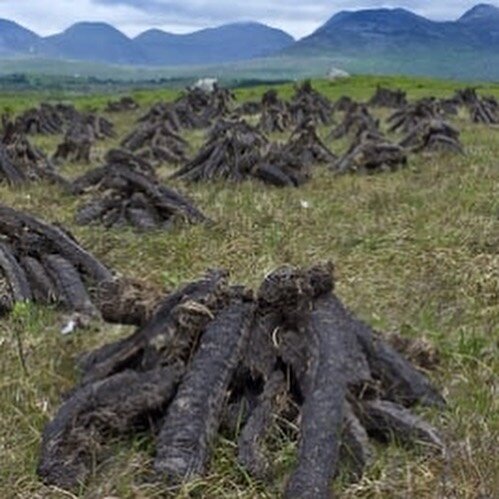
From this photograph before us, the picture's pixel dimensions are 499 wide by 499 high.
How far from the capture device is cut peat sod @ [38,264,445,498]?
5691 mm

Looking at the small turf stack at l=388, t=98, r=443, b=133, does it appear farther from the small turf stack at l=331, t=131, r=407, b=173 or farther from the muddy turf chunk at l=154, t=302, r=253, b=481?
the muddy turf chunk at l=154, t=302, r=253, b=481

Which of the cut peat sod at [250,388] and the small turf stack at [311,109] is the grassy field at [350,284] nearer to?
the cut peat sod at [250,388]

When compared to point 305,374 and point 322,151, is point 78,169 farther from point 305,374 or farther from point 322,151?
point 305,374

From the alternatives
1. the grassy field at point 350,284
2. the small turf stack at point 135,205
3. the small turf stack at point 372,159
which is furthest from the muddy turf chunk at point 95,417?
the small turf stack at point 372,159

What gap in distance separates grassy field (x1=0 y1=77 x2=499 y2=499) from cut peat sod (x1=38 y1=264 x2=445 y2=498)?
0.42 feet

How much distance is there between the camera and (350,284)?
Result: 33.9 feet

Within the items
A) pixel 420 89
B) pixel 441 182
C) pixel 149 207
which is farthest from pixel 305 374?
pixel 420 89

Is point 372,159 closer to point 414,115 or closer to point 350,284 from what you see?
point 350,284

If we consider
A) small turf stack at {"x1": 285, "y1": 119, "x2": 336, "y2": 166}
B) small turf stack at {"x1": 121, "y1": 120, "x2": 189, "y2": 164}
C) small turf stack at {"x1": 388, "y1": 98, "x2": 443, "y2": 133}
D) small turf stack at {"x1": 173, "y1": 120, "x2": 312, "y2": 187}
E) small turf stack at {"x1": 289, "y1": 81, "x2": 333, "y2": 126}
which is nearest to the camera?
small turf stack at {"x1": 173, "y1": 120, "x2": 312, "y2": 187}

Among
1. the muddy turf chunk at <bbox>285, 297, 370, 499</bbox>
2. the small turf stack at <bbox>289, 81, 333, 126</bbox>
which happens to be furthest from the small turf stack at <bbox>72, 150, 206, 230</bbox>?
the small turf stack at <bbox>289, 81, 333, 126</bbox>

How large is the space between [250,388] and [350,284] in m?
4.00

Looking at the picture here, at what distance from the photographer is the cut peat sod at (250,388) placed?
5691 mm

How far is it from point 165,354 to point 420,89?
2201 inches

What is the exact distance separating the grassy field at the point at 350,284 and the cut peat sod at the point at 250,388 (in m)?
0.13
